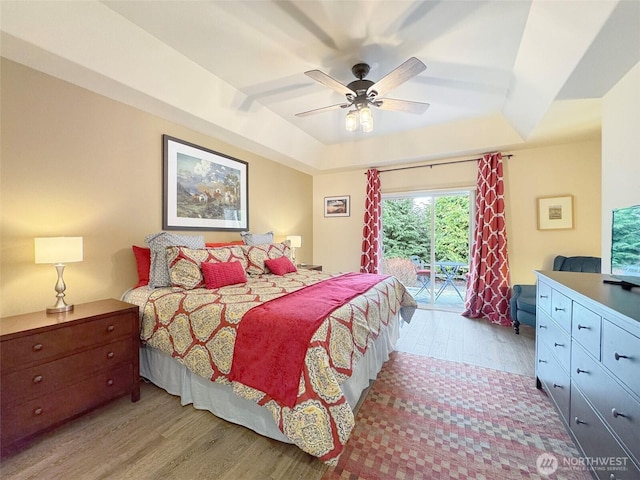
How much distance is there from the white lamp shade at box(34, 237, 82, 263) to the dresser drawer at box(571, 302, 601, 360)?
2.92 m

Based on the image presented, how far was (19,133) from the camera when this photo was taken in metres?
1.84

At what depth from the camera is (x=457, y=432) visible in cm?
166

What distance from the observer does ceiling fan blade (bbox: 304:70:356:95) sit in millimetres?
1970

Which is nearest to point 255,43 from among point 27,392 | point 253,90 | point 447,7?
point 253,90

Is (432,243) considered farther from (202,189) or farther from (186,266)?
(186,266)

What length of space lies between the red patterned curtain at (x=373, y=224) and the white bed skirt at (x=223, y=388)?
226cm

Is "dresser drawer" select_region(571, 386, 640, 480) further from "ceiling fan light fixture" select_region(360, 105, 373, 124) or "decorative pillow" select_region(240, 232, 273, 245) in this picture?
"decorative pillow" select_region(240, 232, 273, 245)

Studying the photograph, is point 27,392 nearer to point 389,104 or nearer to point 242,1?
point 242,1

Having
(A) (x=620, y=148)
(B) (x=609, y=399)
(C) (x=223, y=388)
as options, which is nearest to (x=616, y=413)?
(B) (x=609, y=399)

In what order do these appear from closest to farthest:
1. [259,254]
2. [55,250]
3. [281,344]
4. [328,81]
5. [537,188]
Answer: [281,344], [55,250], [328,81], [259,254], [537,188]

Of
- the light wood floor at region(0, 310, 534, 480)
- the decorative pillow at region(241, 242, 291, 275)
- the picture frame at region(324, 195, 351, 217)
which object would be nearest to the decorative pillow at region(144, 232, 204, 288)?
the decorative pillow at region(241, 242, 291, 275)

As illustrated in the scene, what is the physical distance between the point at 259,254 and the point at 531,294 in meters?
3.28

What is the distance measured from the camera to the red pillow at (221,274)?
2297 millimetres

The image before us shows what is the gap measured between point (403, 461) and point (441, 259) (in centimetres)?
342
